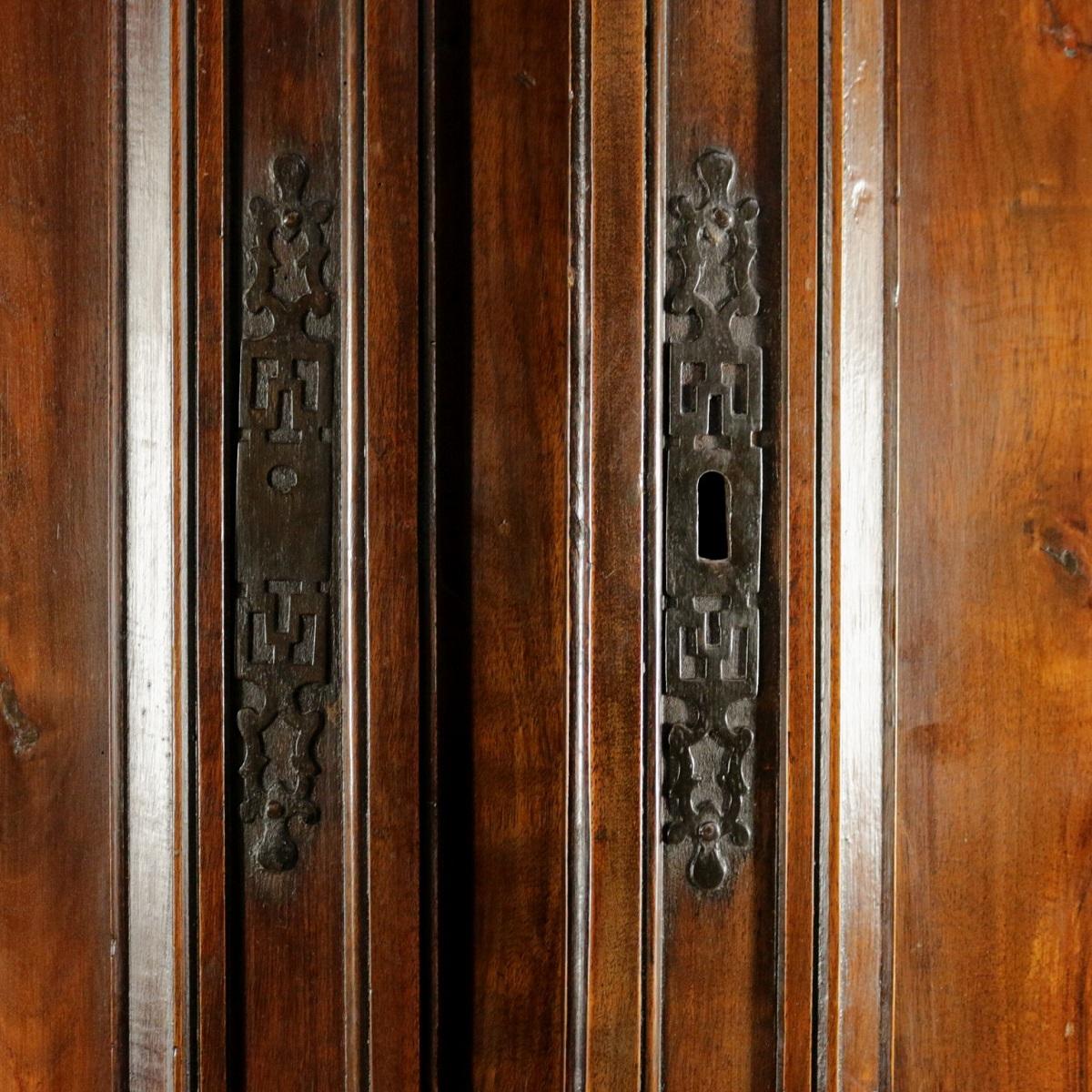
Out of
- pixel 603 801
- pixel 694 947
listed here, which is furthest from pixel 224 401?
pixel 694 947

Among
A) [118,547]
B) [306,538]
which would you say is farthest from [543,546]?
[118,547]

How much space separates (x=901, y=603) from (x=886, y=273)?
21 cm

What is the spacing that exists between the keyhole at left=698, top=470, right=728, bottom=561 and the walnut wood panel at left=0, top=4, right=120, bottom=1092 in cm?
38

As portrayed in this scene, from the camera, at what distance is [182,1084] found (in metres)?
0.65

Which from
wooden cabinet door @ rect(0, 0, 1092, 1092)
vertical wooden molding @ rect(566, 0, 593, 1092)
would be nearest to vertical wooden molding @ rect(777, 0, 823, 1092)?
wooden cabinet door @ rect(0, 0, 1092, 1092)

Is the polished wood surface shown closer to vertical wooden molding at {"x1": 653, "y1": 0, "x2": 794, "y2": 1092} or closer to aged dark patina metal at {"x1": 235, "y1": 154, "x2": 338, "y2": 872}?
vertical wooden molding at {"x1": 653, "y1": 0, "x2": 794, "y2": 1092}

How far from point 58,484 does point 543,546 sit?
1.06 feet

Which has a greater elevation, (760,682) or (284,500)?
(284,500)

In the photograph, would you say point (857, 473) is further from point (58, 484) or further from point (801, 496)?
point (58, 484)

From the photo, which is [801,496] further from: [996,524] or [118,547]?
[118,547]

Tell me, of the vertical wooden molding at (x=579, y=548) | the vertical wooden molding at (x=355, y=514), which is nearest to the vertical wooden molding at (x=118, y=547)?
the vertical wooden molding at (x=355, y=514)

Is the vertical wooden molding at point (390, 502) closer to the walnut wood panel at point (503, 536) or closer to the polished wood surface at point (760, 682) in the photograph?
the walnut wood panel at point (503, 536)

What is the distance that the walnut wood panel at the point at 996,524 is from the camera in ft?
2.06

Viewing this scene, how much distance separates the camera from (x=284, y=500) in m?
0.65
